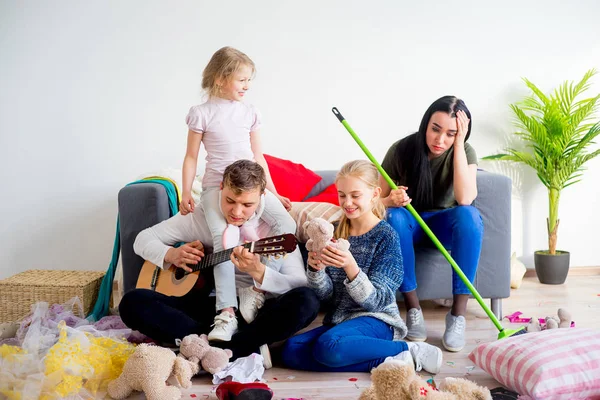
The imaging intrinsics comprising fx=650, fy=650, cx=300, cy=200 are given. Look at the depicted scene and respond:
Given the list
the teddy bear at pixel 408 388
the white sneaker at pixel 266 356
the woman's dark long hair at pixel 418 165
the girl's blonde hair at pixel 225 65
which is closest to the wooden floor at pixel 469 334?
the white sneaker at pixel 266 356

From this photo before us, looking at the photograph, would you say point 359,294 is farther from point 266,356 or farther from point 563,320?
point 563,320

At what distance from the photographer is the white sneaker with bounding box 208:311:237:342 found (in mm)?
2109

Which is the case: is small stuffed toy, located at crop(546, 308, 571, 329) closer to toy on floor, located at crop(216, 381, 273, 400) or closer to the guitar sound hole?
toy on floor, located at crop(216, 381, 273, 400)

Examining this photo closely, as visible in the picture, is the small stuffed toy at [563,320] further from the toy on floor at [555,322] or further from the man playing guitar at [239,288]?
the man playing guitar at [239,288]

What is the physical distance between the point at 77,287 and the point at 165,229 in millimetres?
544

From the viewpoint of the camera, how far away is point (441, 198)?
255 cm

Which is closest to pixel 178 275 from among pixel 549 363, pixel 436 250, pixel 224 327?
pixel 224 327

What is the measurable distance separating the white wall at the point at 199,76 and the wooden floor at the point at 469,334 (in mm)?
895

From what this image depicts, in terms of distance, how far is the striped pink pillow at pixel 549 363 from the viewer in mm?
1746

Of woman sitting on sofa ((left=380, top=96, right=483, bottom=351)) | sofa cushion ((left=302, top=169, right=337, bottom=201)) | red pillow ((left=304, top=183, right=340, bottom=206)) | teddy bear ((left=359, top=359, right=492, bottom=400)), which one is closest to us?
teddy bear ((left=359, top=359, right=492, bottom=400))

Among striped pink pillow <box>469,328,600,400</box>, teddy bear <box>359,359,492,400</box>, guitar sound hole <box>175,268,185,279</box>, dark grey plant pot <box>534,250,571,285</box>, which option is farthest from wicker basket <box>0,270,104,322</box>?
dark grey plant pot <box>534,250,571,285</box>

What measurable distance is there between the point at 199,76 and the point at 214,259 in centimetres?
154

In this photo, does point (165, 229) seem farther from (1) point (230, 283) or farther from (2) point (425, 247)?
(2) point (425, 247)

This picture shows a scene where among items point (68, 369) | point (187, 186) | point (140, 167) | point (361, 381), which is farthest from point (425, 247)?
point (140, 167)
